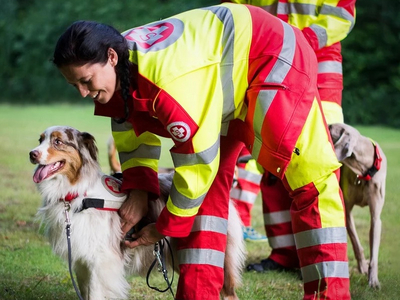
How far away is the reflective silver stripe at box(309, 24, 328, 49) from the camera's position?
4.24 m

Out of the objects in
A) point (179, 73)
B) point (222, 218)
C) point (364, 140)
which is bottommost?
point (364, 140)

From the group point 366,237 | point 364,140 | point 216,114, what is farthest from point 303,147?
point 366,237

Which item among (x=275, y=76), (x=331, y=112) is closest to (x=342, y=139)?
(x=331, y=112)

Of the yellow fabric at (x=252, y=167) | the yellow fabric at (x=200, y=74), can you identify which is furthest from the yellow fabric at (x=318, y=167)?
the yellow fabric at (x=252, y=167)

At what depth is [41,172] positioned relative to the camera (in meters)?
3.54

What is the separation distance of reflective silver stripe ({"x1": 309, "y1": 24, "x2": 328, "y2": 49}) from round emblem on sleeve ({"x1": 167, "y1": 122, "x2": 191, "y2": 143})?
5.98 ft

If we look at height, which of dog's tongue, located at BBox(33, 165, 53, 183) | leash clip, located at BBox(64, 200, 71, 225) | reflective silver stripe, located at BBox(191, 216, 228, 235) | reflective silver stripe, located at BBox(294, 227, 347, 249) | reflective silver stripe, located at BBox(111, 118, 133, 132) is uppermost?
reflective silver stripe, located at BBox(111, 118, 133, 132)

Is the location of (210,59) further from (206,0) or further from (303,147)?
(206,0)

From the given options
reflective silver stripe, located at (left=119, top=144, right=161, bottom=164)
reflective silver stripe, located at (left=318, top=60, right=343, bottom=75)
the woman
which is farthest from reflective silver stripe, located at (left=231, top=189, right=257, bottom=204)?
the woman

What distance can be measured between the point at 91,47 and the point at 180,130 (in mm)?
504

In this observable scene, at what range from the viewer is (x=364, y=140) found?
15.3 feet

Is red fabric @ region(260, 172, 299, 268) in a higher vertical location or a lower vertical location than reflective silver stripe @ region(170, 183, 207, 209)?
lower

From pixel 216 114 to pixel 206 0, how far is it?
48.5 feet

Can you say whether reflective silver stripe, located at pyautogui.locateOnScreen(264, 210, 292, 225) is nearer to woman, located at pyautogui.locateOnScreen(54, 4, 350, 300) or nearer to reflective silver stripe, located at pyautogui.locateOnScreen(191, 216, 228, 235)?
reflective silver stripe, located at pyautogui.locateOnScreen(191, 216, 228, 235)
